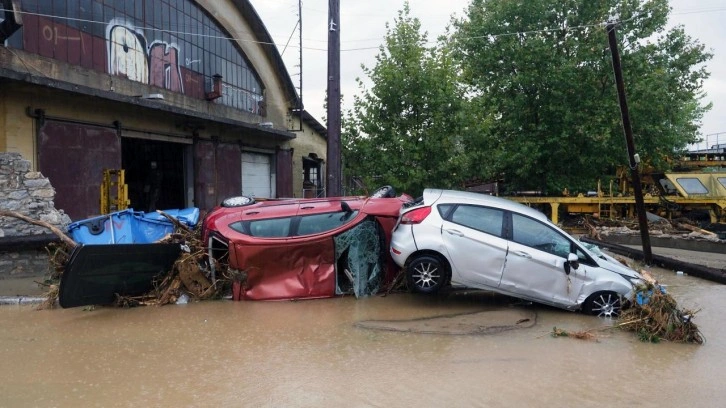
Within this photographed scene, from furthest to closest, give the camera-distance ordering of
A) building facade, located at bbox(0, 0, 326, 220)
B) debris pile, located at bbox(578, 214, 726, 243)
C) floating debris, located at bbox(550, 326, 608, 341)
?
debris pile, located at bbox(578, 214, 726, 243) < building facade, located at bbox(0, 0, 326, 220) < floating debris, located at bbox(550, 326, 608, 341)

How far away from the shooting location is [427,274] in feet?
25.5

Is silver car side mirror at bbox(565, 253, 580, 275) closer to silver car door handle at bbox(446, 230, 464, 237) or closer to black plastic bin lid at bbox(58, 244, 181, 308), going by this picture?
silver car door handle at bbox(446, 230, 464, 237)

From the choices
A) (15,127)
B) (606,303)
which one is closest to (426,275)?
(606,303)

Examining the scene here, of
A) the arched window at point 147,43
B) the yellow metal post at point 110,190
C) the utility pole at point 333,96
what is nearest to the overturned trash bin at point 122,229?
the utility pole at point 333,96

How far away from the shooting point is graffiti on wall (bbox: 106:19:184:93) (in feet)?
49.2

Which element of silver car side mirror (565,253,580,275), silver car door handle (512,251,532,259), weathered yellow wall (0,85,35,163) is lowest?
silver car side mirror (565,253,580,275)

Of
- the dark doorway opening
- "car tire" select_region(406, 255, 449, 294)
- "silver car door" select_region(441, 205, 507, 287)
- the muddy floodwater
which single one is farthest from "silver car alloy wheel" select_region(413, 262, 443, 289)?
the dark doorway opening

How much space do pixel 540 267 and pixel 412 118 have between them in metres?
8.90

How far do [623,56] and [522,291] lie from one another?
60.5ft

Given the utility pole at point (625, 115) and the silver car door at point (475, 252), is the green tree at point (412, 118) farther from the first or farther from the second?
the silver car door at point (475, 252)

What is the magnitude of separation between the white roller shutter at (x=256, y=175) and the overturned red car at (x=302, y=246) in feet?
43.7

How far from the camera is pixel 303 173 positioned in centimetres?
2741

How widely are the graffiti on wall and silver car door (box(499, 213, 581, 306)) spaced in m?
12.0

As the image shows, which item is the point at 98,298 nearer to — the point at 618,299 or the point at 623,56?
the point at 618,299
